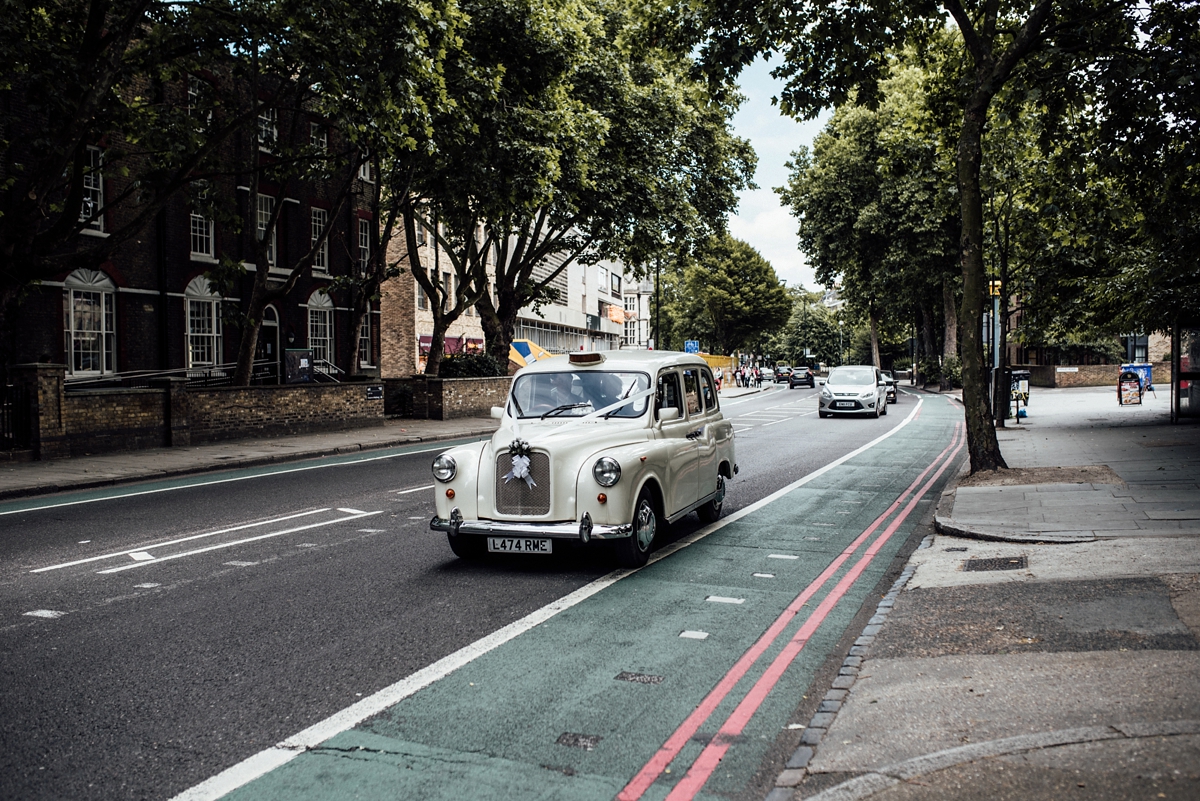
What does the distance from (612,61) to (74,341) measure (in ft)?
53.9

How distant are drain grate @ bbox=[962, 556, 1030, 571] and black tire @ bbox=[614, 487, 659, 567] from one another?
8.79 feet

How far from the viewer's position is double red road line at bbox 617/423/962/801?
382cm

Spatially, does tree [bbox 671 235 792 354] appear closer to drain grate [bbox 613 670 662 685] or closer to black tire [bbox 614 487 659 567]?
black tire [bbox 614 487 659 567]

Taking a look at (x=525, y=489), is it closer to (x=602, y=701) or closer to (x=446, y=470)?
(x=446, y=470)

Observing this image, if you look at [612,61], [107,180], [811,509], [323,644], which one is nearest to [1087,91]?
[811,509]

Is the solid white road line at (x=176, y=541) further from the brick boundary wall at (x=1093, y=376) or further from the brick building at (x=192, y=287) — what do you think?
the brick boundary wall at (x=1093, y=376)

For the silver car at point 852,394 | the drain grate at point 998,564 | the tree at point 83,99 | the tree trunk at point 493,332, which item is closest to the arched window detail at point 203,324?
the tree at point 83,99

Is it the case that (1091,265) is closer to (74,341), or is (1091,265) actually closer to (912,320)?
(74,341)

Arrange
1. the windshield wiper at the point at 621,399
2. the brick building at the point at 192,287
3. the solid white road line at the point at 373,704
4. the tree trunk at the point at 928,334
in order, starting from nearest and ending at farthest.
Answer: the solid white road line at the point at 373,704 → the windshield wiper at the point at 621,399 → the brick building at the point at 192,287 → the tree trunk at the point at 928,334

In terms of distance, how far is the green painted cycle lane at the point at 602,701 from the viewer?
3791 mm

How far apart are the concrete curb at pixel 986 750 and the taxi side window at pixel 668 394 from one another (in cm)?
511

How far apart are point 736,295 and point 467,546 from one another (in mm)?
75552

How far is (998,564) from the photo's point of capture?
7.79 m

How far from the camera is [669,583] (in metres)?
7.26
